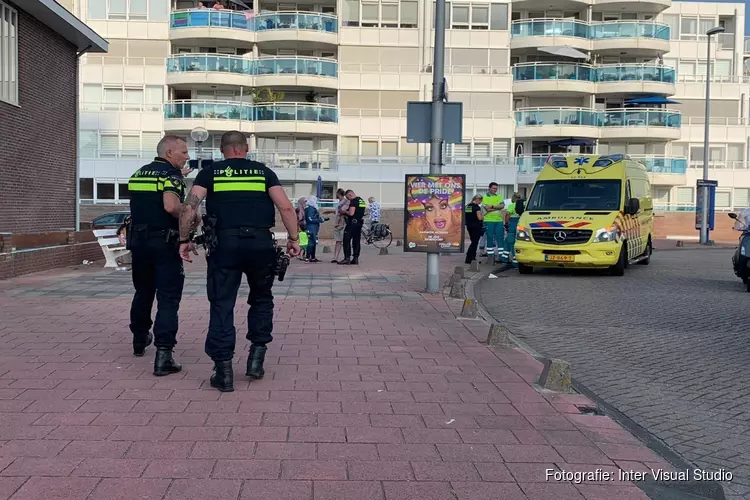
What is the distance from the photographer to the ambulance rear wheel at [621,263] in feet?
50.8

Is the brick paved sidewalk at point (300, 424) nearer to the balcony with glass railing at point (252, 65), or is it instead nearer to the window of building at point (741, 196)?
the balcony with glass railing at point (252, 65)

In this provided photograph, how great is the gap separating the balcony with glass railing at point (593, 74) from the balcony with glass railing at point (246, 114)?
1127cm

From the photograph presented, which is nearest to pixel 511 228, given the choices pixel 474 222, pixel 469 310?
pixel 474 222

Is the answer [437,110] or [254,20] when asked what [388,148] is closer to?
[254,20]

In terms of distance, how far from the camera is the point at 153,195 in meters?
6.10

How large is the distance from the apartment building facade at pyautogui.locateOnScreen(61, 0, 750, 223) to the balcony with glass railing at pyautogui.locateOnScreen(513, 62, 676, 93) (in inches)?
2.9

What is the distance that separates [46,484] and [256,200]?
2.45 m

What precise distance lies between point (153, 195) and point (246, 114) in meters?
36.7

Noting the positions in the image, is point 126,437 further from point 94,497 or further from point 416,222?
point 416,222

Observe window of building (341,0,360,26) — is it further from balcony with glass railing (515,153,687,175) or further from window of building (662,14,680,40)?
window of building (662,14,680,40)


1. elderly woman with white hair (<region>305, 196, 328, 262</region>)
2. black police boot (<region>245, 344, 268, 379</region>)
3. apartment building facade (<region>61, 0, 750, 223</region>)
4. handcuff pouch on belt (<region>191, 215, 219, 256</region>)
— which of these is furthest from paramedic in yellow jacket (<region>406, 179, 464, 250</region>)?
apartment building facade (<region>61, 0, 750, 223</region>)

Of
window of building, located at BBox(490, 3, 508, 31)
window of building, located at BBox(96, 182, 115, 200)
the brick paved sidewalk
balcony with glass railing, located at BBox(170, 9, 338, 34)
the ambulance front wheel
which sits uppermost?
window of building, located at BBox(490, 3, 508, 31)

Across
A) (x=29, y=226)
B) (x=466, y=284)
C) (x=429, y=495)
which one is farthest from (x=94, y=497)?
(x=29, y=226)

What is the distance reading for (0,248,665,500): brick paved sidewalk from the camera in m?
Result: 3.84
